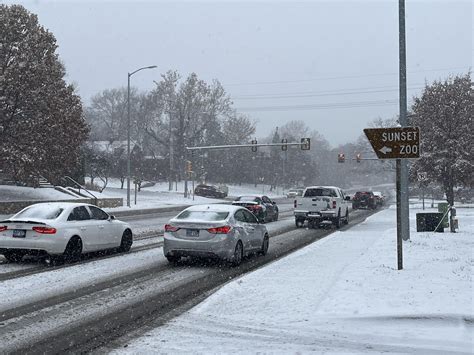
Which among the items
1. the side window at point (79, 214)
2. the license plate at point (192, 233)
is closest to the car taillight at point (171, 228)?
the license plate at point (192, 233)

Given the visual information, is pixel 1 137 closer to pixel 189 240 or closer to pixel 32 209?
pixel 32 209

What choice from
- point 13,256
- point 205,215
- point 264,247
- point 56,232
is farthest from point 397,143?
point 13,256

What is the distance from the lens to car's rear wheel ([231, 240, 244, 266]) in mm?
12867

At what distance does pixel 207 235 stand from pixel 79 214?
3.35 metres

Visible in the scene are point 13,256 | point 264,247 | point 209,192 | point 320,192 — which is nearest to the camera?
point 13,256

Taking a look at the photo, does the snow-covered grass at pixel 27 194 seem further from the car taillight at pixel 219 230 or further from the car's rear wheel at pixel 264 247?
the car taillight at pixel 219 230

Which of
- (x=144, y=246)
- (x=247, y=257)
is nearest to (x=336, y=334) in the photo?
(x=247, y=257)

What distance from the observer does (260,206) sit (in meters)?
27.8

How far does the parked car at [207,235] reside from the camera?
12.5 metres

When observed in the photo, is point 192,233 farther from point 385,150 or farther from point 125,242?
point 385,150

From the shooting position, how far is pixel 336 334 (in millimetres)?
6797

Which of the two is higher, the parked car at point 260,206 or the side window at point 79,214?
the side window at point 79,214

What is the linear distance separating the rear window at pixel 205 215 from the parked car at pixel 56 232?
2.28 m

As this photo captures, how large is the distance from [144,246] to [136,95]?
357ft
